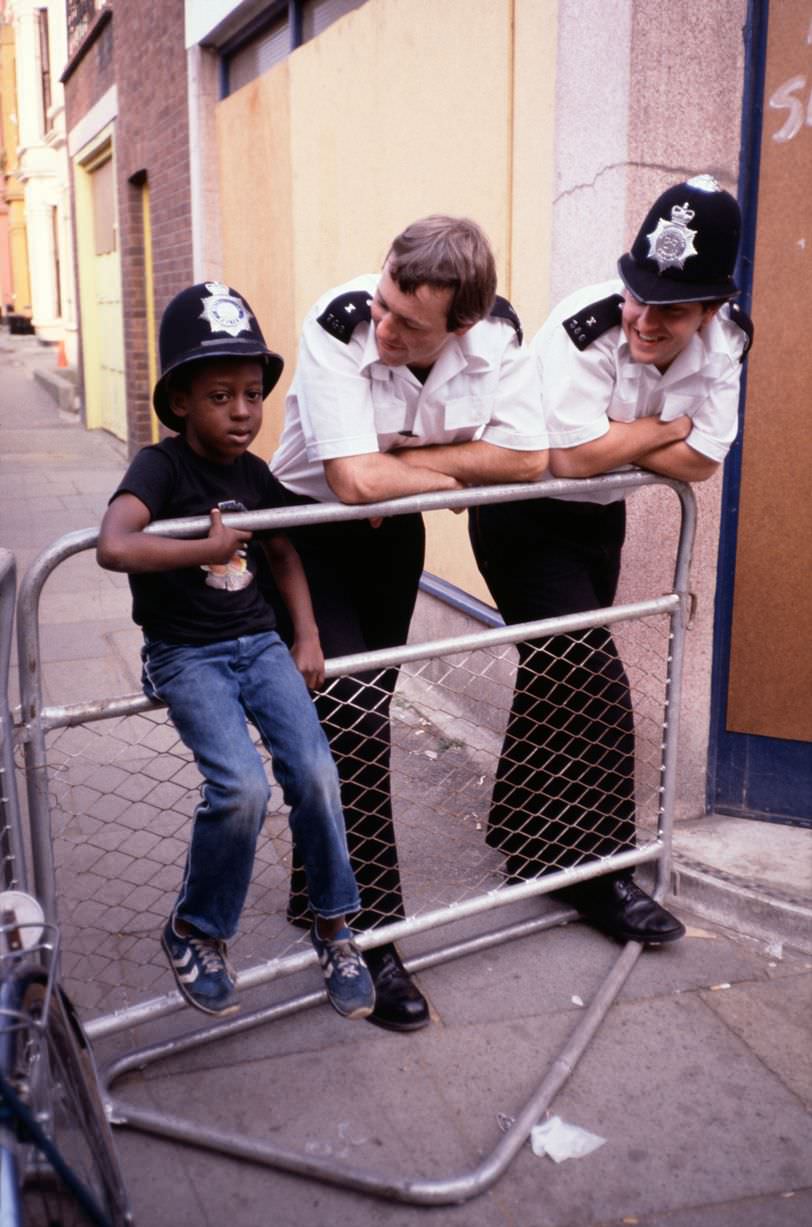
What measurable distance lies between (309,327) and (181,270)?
723 cm

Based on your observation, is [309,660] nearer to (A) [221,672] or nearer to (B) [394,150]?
(A) [221,672]

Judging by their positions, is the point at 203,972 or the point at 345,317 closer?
the point at 203,972

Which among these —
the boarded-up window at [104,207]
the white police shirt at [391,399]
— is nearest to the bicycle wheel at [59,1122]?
the white police shirt at [391,399]

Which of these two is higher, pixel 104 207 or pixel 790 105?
pixel 104 207

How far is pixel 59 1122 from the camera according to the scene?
1.50m

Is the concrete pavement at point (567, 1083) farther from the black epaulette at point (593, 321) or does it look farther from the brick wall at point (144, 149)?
the brick wall at point (144, 149)

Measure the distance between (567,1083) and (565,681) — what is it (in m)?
1.01

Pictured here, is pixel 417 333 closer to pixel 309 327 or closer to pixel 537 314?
pixel 309 327

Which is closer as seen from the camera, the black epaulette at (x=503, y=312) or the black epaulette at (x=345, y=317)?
the black epaulette at (x=345, y=317)

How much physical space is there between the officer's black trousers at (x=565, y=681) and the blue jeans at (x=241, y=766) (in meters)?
0.82

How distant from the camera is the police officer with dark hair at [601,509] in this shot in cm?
278

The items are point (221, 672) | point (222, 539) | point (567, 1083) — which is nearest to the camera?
point (222, 539)

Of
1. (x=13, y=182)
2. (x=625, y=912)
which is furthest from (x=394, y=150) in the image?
(x=13, y=182)

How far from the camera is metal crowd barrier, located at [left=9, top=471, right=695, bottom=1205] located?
2.41 meters
